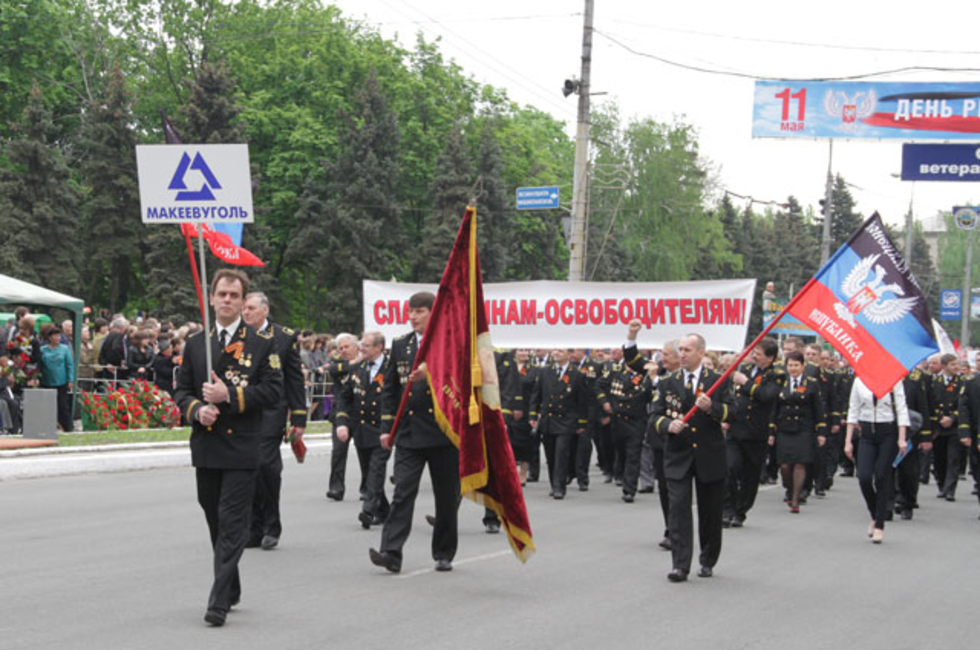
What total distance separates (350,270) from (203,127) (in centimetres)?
780

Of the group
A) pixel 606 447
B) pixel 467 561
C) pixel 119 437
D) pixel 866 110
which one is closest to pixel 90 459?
pixel 119 437

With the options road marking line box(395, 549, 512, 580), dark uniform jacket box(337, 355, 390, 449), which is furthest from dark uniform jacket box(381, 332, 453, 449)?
dark uniform jacket box(337, 355, 390, 449)

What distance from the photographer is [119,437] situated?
18.7 meters

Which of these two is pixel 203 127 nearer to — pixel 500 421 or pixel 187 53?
pixel 187 53

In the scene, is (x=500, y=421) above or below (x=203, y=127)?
below

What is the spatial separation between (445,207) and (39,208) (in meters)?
16.1

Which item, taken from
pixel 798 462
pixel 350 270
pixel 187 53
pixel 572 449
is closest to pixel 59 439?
pixel 572 449

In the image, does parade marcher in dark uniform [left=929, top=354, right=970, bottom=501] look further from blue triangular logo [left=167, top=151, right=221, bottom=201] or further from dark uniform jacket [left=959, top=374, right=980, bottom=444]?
blue triangular logo [left=167, top=151, right=221, bottom=201]

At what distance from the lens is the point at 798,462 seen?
49.1 feet

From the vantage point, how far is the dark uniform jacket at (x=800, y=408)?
15047 millimetres

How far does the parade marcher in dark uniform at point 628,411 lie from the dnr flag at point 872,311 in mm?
5075

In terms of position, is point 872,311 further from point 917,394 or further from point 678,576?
point 917,394

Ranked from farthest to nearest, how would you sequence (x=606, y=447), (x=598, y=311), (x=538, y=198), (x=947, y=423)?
(x=538, y=198)
(x=606, y=447)
(x=947, y=423)
(x=598, y=311)

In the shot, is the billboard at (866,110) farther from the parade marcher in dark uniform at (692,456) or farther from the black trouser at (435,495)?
the black trouser at (435,495)
